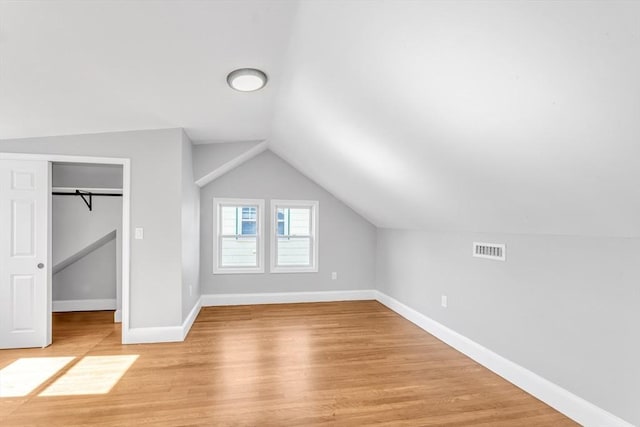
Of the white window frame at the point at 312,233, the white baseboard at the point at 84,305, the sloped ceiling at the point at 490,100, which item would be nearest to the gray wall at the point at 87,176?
the white baseboard at the point at 84,305

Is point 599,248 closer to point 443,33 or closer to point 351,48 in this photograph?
point 443,33

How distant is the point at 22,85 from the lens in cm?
247

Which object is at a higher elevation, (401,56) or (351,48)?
(351,48)

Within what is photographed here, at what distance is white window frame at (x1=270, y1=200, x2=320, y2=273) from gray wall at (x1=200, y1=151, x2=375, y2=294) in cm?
7

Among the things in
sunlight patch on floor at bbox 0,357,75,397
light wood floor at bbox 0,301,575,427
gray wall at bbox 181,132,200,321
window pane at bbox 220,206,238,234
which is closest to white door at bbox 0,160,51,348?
light wood floor at bbox 0,301,575,427

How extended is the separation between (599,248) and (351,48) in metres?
2.02

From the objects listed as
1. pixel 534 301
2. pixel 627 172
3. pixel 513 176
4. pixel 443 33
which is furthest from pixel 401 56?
pixel 534 301

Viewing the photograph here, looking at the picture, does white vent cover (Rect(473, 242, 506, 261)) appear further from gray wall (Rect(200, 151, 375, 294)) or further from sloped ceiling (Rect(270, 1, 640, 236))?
gray wall (Rect(200, 151, 375, 294))

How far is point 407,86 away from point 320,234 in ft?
12.4

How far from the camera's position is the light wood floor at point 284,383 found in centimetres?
226

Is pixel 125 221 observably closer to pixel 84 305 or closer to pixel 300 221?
pixel 84 305

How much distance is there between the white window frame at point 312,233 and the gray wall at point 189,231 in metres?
1.16

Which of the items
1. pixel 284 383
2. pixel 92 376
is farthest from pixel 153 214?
pixel 284 383

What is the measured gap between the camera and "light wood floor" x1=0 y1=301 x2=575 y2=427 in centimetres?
226
